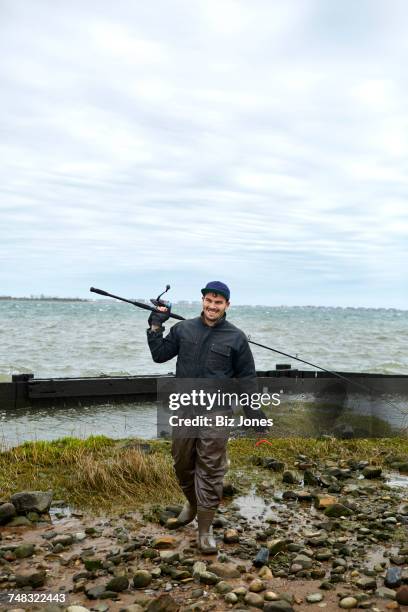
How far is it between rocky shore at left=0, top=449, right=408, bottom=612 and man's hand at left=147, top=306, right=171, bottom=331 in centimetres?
198

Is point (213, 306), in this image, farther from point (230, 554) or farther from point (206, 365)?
point (230, 554)

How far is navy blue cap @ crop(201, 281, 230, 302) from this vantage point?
560cm

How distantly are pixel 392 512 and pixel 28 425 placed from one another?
9051 millimetres

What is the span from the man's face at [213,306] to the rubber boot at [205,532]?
174 centimetres

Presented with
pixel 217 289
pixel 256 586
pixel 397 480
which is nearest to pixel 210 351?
pixel 217 289

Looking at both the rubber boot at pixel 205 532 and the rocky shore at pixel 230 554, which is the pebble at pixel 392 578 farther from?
the rubber boot at pixel 205 532

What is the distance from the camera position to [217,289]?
5602 millimetres

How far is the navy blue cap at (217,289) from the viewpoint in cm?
560

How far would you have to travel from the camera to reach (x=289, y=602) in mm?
4453

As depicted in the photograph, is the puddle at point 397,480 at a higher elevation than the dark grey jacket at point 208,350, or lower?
lower

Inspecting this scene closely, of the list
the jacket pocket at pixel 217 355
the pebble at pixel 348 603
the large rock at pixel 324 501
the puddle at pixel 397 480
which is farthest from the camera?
the puddle at pixel 397 480

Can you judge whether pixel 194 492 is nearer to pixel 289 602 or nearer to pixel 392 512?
pixel 289 602

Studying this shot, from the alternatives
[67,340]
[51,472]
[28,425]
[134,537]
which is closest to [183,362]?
[134,537]

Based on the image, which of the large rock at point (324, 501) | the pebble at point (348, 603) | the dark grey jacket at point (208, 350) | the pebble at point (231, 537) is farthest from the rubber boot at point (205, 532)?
the large rock at point (324, 501)
